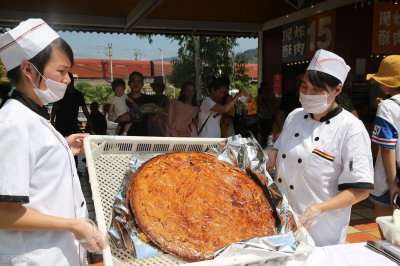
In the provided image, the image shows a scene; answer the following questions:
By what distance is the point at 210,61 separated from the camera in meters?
13.3

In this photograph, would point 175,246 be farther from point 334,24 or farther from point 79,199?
point 334,24

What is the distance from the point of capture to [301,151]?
179 centimetres


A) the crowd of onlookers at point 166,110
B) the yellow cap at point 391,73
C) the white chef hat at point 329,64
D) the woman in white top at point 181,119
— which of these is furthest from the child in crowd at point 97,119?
the white chef hat at point 329,64

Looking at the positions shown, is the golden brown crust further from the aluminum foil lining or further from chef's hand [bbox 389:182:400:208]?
chef's hand [bbox 389:182:400:208]

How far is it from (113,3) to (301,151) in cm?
682

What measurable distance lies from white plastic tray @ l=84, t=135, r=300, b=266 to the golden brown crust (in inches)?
2.2

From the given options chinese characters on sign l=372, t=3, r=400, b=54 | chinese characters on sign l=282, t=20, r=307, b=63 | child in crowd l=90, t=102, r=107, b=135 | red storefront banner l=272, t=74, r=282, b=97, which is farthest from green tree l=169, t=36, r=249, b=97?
chinese characters on sign l=372, t=3, r=400, b=54

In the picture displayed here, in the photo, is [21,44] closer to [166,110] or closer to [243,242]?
[243,242]

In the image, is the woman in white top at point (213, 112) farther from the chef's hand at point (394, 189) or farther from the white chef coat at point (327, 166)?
the white chef coat at point (327, 166)

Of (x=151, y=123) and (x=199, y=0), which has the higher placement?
(x=199, y=0)

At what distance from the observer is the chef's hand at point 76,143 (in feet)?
5.47

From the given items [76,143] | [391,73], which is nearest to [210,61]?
[391,73]

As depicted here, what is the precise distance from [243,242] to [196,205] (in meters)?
0.36

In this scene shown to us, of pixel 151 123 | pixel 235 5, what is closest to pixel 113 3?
pixel 235 5
